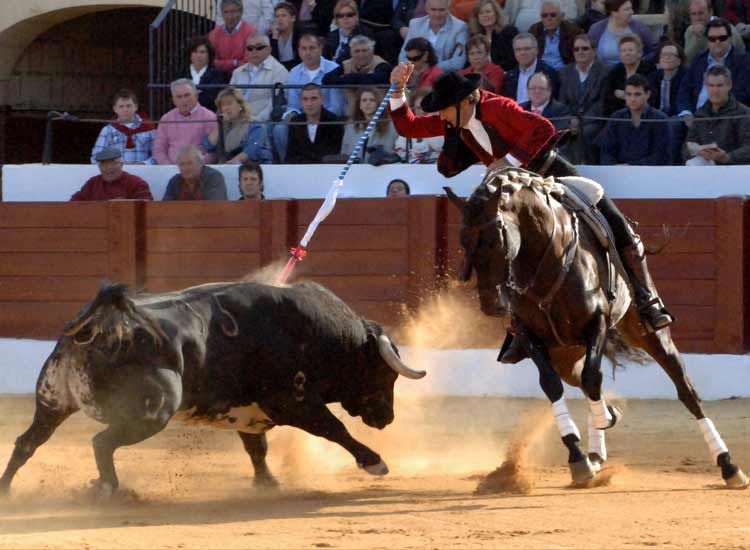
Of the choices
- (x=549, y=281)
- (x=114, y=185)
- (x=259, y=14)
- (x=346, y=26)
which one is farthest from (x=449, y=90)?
(x=259, y=14)

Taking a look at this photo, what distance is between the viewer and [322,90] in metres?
11.0

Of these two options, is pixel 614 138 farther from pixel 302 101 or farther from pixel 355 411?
pixel 355 411

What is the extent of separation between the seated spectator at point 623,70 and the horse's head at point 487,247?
454 centimetres

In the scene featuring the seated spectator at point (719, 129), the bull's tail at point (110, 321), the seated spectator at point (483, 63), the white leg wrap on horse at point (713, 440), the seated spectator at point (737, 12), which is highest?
the seated spectator at point (737, 12)

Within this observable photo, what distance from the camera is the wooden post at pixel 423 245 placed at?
32.8 ft

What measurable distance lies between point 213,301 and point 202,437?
2194mm

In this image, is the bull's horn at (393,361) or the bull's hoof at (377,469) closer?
the bull's hoof at (377,469)

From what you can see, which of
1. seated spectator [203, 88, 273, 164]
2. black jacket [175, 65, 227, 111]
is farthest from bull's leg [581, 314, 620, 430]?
black jacket [175, 65, 227, 111]

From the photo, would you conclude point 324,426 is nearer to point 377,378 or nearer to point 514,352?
point 377,378

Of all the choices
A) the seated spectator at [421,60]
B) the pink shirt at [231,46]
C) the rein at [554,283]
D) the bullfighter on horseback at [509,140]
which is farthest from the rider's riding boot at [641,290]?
the pink shirt at [231,46]

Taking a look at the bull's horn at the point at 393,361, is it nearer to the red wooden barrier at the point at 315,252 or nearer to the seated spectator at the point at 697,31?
the red wooden barrier at the point at 315,252

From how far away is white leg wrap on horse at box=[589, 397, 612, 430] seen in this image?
20.9ft

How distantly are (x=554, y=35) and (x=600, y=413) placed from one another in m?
5.13

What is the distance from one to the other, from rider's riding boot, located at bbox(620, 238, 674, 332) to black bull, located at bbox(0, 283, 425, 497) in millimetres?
1089
